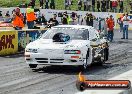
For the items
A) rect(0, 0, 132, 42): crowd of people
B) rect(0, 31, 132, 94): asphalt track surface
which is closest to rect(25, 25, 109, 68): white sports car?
rect(0, 31, 132, 94): asphalt track surface

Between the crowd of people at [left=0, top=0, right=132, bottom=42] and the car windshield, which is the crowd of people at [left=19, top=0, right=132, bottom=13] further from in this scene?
the car windshield

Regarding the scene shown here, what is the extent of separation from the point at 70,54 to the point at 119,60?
5051 mm

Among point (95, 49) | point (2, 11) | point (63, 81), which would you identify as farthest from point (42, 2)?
point (63, 81)

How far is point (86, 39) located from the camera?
14977mm

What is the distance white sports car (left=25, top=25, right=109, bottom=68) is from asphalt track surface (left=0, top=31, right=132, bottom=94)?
39cm

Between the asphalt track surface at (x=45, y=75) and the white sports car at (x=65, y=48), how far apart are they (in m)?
0.39

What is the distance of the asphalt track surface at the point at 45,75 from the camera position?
10883 millimetres

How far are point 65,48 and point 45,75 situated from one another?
102 cm

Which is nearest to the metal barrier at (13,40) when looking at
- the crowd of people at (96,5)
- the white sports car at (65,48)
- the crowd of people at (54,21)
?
the crowd of people at (54,21)

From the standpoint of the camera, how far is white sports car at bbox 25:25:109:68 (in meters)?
13.9

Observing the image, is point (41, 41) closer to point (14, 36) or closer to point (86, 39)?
point (86, 39)

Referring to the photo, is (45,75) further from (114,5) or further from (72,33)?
(114,5)

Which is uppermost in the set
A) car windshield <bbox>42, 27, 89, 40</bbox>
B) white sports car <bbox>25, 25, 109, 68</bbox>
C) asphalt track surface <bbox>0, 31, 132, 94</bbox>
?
car windshield <bbox>42, 27, 89, 40</bbox>

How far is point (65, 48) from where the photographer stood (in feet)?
45.7
